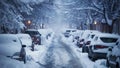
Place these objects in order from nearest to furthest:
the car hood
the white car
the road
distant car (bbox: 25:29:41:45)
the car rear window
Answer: the car hood
the road
the car rear window
the white car
distant car (bbox: 25:29:41:45)

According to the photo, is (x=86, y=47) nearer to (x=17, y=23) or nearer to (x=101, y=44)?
(x=101, y=44)

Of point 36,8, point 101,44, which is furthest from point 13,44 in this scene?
point 36,8

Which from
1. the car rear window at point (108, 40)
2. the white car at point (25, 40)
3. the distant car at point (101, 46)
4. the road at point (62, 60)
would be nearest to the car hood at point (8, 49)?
the road at point (62, 60)

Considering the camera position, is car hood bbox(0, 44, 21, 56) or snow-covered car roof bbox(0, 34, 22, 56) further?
snow-covered car roof bbox(0, 34, 22, 56)

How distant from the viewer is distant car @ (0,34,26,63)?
13.4 metres

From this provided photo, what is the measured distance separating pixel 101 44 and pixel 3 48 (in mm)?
5758

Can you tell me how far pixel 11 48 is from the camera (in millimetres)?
13898

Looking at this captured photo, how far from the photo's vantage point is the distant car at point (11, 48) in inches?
528

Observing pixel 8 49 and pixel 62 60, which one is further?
pixel 62 60

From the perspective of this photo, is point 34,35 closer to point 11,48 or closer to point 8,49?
point 11,48

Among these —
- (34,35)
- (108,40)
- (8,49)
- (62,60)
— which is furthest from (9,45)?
(34,35)

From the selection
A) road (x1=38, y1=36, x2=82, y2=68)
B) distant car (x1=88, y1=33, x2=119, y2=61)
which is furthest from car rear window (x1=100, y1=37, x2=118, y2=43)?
road (x1=38, y1=36, x2=82, y2=68)

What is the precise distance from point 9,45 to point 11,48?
1.92ft

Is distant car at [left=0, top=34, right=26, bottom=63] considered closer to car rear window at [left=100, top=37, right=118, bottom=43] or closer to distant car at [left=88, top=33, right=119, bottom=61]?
distant car at [left=88, top=33, right=119, bottom=61]
